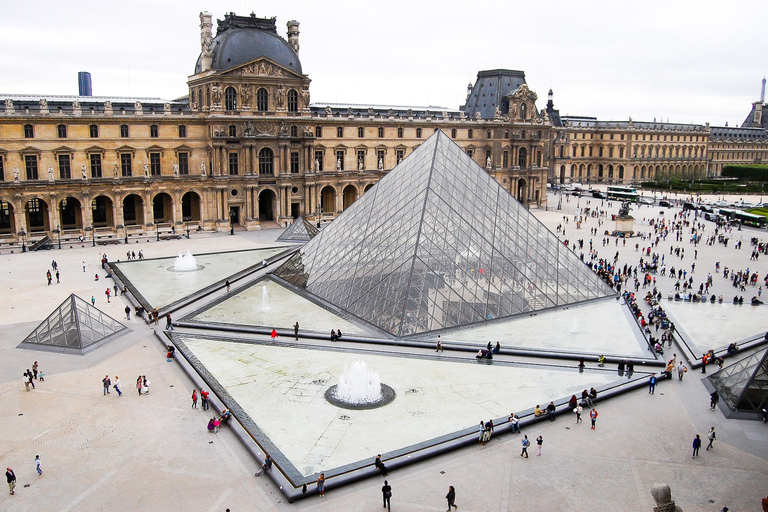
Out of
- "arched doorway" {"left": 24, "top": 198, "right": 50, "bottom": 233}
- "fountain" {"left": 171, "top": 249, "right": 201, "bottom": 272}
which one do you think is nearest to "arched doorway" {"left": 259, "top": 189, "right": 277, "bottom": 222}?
"arched doorway" {"left": 24, "top": 198, "right": 50, "bottom": 233}

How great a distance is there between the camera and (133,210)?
47.0 metres

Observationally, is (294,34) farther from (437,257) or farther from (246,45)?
(437,257)

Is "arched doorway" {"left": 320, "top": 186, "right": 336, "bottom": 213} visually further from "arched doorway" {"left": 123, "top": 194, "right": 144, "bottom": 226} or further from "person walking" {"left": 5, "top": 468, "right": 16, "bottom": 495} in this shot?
"person walking" {"left": 5, "top": 468, "right": 16, "bottom": 495}

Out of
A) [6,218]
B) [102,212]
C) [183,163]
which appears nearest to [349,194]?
[183,163]

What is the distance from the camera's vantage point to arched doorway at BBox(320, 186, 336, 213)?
54.5 metres

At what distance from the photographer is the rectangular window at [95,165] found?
4250 centimetres

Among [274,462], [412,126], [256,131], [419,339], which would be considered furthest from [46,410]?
[412,126]

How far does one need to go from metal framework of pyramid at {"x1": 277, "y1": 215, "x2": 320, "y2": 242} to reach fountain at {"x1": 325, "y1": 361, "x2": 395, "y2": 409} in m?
25.9

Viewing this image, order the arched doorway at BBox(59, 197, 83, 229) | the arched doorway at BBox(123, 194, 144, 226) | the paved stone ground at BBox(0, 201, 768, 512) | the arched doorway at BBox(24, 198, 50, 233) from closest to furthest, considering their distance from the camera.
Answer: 1. the paved stone ground at BBox(0, 201, 768, 512)
2. the arched doorway at BBox(24, 198, 50, 233)
3. the arched doorway at BBox(59, 197, 83, 229)
4. the arched doorway at BBox(123, 194, 144, 226)

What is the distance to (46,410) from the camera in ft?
53.7

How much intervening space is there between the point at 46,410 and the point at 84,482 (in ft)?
14.1

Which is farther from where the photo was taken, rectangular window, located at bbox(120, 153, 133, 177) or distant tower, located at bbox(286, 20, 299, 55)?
distant tower, located at bbox(286, 20, 299, 55)

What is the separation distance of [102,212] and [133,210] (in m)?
2.10

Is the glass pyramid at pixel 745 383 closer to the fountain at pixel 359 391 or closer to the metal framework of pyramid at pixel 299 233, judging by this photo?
the fountain at pixel 359 391
